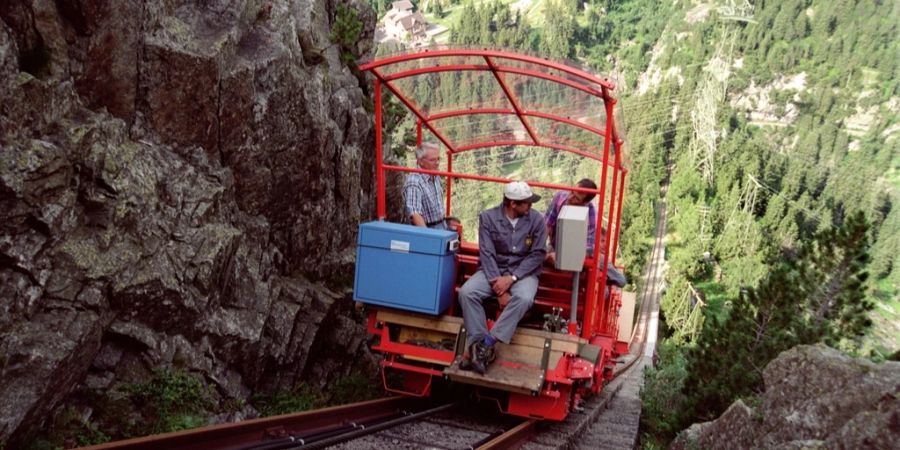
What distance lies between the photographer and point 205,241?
756cm

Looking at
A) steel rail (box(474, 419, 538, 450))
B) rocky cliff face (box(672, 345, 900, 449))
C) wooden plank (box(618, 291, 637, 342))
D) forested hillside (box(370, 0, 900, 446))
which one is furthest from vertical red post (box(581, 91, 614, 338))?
wooden plank (box(618, 291, 637, 342))

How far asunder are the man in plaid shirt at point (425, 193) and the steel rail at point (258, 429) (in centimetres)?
208

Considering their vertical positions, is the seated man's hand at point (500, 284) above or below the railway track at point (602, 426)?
above

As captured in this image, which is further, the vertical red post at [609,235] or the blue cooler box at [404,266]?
the vertical red post at [609,235]

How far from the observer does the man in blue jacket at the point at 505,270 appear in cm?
739

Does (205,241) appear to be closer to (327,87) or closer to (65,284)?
(65,284)

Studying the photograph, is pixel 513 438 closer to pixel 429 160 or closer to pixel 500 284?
pixel 500 284

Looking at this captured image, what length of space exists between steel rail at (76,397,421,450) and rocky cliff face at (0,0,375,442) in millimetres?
1093

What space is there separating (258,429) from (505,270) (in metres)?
3.05

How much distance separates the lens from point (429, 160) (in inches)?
329

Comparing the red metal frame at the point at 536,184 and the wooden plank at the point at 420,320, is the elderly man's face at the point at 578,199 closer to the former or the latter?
the red metal frame at the point at 536,184

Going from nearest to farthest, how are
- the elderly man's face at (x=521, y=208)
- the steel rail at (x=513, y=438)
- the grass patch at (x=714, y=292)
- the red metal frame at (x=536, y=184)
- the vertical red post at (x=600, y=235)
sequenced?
the steel rail at (x=513, y=438) → the red metal frame at (x=536, y=184) → the vertical red post at (x=600, y=235) → the elderly man's face at (x=521, y=208) → the grass patch at (x=714, y=292)

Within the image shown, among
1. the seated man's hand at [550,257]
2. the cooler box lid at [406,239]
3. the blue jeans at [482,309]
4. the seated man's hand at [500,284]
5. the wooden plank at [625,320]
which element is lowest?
the wooden plank at [625,320]

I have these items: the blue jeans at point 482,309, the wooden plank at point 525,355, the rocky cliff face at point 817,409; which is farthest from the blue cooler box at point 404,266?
the rocky cliff face at point 817,409
